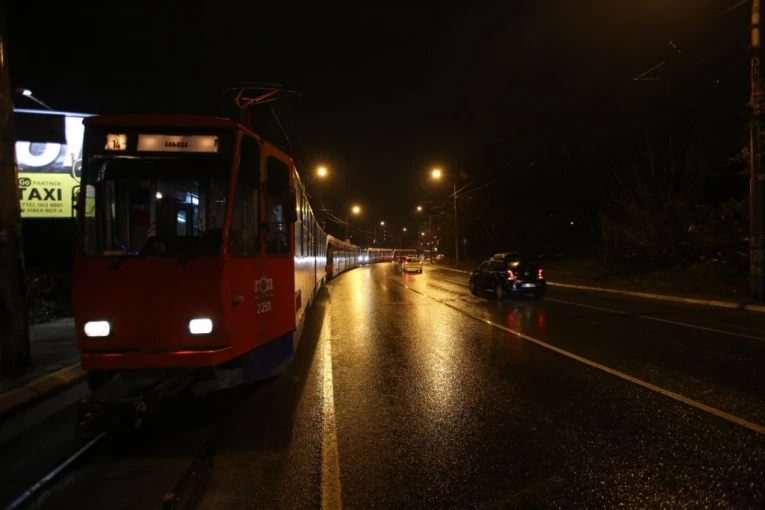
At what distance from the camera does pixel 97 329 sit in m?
4.95

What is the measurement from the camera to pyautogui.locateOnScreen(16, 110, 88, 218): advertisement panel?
567 inches

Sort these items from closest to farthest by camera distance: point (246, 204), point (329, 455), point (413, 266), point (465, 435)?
point (329, 455)
point (465, 435)
point (246, 204)
point (413, 266)

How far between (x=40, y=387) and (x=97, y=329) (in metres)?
2.72

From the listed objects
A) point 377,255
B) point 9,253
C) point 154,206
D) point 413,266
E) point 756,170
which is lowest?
point 413,266

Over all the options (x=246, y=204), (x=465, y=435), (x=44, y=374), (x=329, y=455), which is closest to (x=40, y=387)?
(x=44, y=374)

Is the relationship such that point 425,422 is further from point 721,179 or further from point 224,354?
point 721,179

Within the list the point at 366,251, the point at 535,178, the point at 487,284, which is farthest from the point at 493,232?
the point at 487,284

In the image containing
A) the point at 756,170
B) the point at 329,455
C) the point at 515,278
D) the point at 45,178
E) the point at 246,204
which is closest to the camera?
the point at 329,455

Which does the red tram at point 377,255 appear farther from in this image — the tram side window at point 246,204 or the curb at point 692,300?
the tram side window at point 246,204

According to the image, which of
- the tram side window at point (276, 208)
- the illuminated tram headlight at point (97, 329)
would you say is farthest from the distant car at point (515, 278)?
the illuminated tram headlight at point (97, 329)

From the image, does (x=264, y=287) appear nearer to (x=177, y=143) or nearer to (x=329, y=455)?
(x=177, y=143)

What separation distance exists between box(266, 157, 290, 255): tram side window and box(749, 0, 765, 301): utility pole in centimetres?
1471

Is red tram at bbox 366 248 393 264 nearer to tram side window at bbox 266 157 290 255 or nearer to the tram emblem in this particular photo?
tram side window at bbox 266 157 290 255

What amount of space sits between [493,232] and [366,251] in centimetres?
2294
